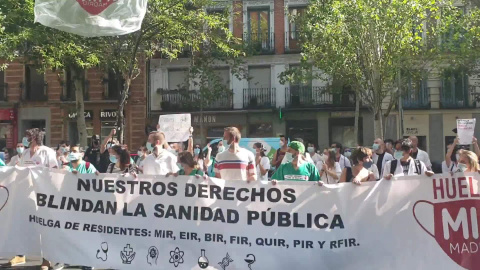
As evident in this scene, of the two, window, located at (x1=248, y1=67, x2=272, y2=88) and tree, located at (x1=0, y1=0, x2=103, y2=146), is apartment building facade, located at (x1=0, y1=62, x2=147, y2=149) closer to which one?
window, located at (x1=248, y1=67, x2=272, y2=88)

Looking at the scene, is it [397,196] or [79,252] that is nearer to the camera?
[397,196]

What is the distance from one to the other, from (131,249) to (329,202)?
2320 mm

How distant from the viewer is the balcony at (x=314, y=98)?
31281mm

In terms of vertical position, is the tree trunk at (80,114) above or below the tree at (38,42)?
below

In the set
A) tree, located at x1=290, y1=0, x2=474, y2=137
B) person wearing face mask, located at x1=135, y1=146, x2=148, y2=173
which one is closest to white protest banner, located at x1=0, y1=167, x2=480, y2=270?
person wearing face mask, located at x1=135, y1=146, x2=148, y2=173

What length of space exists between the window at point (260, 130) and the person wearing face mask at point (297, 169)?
24.2 meters

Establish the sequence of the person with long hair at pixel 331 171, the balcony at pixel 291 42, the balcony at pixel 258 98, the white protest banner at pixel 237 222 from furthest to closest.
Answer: the balcony at pixel 291 42, the balcony at pixel 258 98, the person with long hair at pixel 331 171, the white protest banner at pixel 237 222

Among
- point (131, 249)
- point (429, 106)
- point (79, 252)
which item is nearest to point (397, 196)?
point (131, 249)

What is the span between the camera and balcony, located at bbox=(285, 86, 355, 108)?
31281 millimetres

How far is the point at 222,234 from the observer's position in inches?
268

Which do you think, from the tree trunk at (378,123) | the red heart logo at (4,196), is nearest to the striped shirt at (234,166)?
the red heart logo at (4,196)

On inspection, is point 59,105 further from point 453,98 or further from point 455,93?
point 455,93

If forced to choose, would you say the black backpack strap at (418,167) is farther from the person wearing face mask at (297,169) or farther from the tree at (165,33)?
the tree at (165,33)

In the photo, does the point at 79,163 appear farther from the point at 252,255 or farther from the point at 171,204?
the point at 252,255
